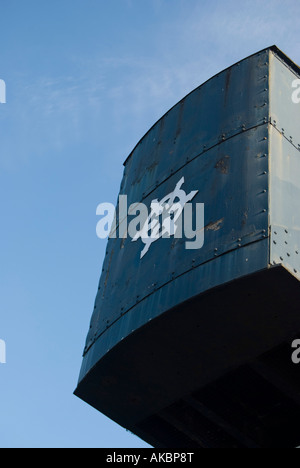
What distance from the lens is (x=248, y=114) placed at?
11.1 metres

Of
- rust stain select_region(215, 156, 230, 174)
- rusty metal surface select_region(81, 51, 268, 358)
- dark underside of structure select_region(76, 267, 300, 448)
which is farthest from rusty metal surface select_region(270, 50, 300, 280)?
rust stain select_region(215, 156, 230, 174)

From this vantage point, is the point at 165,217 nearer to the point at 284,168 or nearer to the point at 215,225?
the point at 215,225

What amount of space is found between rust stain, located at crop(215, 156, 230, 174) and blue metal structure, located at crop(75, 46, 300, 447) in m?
0.02

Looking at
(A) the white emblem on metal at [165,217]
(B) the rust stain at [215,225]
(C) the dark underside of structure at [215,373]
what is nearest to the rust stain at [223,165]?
(A) the white emblem on metal at [165,217]

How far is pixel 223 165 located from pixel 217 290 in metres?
2.08

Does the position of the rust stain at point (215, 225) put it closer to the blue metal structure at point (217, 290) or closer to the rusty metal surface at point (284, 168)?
the blue metal structure at point (217, 290)

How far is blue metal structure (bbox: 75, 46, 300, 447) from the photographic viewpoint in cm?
958

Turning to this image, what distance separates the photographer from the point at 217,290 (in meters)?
9.48

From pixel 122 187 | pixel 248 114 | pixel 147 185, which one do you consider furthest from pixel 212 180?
pixel 122 187

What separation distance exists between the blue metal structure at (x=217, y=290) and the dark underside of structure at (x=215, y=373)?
2 cm

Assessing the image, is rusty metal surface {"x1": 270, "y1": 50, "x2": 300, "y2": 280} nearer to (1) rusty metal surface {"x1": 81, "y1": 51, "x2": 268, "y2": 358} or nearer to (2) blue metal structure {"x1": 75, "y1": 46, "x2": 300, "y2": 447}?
(2) blue metal structure {"x1": 75, "y1": 46, "x2": 300, "y2": 447}

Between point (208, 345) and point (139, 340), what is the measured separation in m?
0.93

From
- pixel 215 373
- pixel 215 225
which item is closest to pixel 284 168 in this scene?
pixel 215 225

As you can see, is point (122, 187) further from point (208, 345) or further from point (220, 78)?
point (208, 345)
